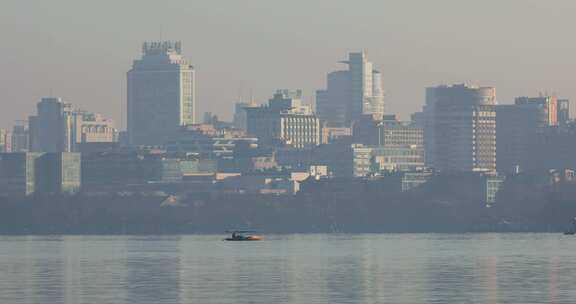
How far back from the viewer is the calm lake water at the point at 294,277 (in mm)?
118438

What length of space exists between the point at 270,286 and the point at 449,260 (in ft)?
124

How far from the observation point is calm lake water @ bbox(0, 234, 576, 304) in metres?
118

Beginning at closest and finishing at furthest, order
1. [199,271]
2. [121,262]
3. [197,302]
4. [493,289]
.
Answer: [197,302] < [493,289] < [199,271] < [121,262]

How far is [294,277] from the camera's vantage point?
451ft

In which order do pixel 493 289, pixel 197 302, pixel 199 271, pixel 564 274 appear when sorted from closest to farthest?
pixel 197 302
pixel 493 289
pixel 564 274
pixel 199 271

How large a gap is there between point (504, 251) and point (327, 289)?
203ft

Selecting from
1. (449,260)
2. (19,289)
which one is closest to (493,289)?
(19,289)

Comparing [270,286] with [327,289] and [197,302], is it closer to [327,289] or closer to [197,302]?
[327,289]

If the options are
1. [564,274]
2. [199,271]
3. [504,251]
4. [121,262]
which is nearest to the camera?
[564,274]

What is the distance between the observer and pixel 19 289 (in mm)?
125562

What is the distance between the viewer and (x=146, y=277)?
138125 mm

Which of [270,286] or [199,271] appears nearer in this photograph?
[270,286]

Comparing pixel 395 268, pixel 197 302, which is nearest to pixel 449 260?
pixel 395 268

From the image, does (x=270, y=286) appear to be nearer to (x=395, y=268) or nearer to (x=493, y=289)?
(x=493, y=289)
